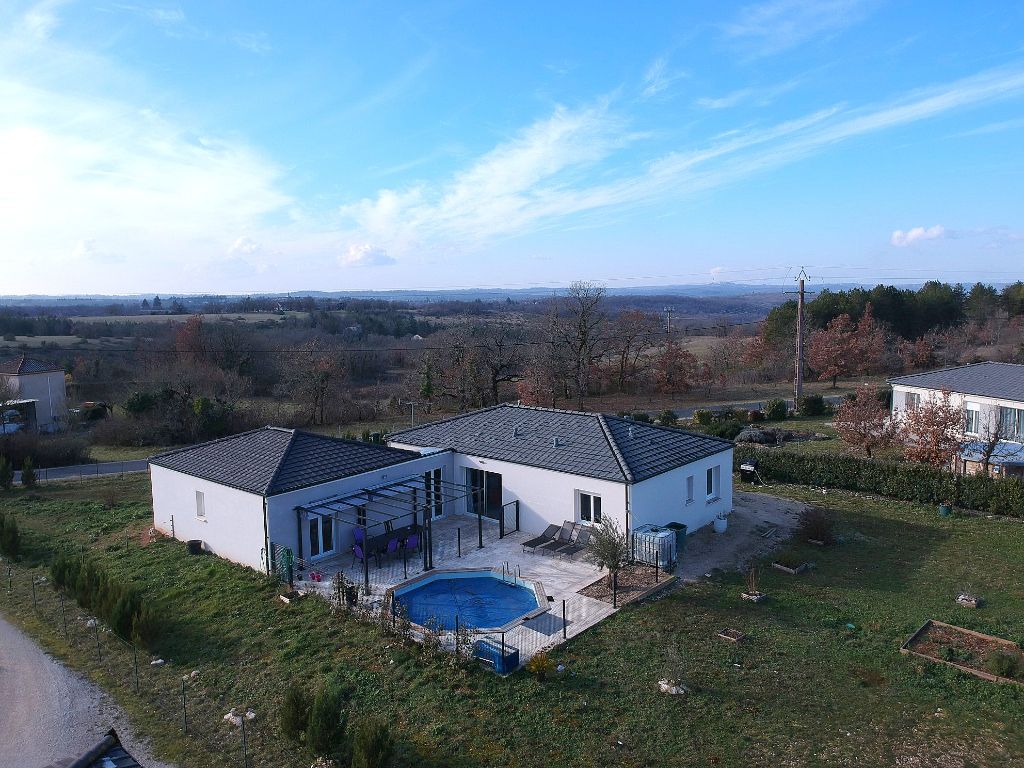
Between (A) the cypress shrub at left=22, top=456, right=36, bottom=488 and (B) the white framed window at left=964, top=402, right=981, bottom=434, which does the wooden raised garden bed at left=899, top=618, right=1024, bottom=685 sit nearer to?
(B) the white framed window at left=964, top=402, right=981, bottom=434

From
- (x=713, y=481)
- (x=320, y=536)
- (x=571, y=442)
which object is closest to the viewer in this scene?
(x=320, y=536)

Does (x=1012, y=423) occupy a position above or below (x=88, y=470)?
above

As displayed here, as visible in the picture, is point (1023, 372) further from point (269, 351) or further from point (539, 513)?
point (269, 351)

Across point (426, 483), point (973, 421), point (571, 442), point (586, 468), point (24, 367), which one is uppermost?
point (24, 367)

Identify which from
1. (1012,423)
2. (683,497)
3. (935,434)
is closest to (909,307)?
(1012,423)

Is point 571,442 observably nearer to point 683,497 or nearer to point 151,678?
point 683,497

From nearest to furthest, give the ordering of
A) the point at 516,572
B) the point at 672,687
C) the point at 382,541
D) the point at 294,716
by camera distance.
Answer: the point at 294,716, the point at 672,687, the point at 516,572, the point at 382,541

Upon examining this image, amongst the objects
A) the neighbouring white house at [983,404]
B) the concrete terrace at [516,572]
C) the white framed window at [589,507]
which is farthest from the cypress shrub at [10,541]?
the neighbouring white house at [983,404]
